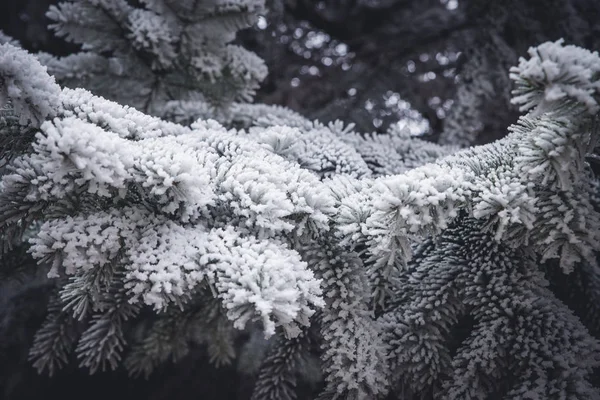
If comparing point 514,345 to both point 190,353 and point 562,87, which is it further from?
point 190,353

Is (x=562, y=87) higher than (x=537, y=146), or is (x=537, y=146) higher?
(x=562, y=87)

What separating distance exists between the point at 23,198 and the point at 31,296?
39.7 inches

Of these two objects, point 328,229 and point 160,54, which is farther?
point 160,54

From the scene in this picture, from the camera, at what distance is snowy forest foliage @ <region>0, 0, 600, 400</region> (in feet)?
2.31

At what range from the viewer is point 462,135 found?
191cm

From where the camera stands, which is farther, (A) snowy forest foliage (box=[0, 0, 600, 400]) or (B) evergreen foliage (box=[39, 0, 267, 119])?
(B) evergreen foliage (box=[39, 0, 267, 119])

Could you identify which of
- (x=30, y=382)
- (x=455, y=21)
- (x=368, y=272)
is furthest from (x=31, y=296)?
(x=455, y=21)

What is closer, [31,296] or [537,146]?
[537,146]

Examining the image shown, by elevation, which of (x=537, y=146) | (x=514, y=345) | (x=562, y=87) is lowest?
(x=514, y=345)

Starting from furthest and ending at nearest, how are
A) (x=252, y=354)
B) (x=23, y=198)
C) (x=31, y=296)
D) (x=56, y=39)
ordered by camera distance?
(x=56, y=39), (x=252, y=354), (x=31, y=296), (x=23, y=198)

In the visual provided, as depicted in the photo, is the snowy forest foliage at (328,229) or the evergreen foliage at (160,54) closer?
the snowy forest foliage at (328,229)

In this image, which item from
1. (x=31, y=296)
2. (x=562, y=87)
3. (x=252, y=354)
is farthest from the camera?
(x=252, y=354)

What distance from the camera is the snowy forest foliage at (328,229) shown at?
0.70 m

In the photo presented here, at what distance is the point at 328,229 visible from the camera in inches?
33.9
